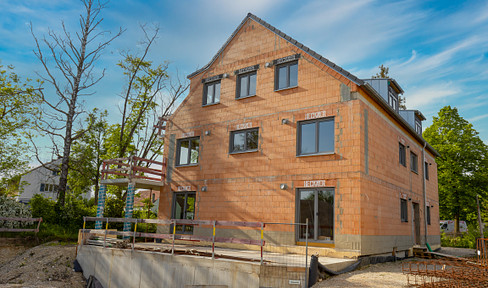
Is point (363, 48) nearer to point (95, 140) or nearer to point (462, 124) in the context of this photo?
point (95, 140)

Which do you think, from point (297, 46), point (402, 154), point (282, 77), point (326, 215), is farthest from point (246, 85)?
point (402, 154)

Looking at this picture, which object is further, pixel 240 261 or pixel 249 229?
pixel 249 229

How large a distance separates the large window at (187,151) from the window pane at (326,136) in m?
6.51

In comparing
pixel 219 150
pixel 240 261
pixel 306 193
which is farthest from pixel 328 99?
pixel 240 261

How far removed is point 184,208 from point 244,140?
4555mm

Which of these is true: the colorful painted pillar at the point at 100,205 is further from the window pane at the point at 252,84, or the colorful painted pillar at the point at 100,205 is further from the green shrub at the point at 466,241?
the green shrub at the point at 466,241

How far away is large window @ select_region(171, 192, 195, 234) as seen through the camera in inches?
664

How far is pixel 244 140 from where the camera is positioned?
52.3 ft

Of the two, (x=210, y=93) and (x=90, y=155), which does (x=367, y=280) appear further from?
(x=90, y=155)

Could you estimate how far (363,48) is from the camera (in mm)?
11078

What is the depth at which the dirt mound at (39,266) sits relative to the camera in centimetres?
1272

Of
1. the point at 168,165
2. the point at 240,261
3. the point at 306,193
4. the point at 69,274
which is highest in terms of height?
the point at 168,165

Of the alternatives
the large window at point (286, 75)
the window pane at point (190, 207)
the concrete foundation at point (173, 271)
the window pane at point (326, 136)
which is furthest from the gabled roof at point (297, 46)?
the concrete foundation at point (173, 271)

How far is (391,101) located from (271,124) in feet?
24.5
